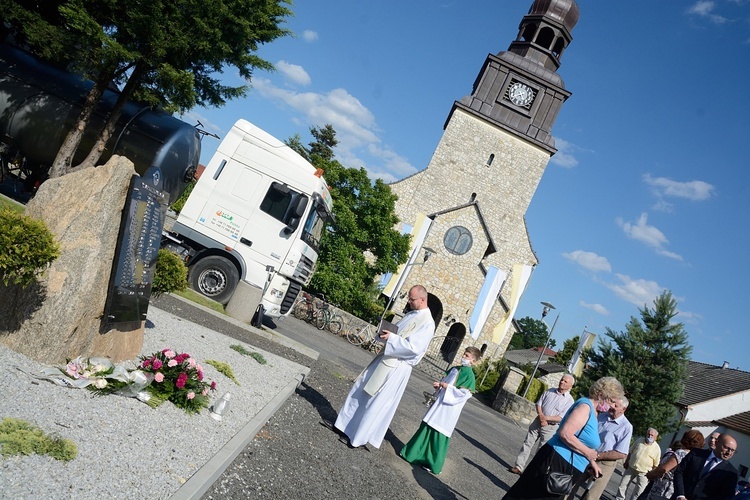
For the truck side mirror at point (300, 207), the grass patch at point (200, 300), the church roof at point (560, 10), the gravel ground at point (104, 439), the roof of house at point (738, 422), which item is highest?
the church roof at point (560, 10)

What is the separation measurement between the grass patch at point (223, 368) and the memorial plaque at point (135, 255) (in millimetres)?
1503

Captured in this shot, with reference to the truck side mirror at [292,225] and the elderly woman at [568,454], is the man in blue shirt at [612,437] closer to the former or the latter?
the elderly woman at [568,454]

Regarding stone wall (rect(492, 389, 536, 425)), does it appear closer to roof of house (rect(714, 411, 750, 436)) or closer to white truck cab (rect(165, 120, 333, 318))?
white truck cab (rect(165, 120, 333, 318))

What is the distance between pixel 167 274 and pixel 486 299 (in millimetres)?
29579

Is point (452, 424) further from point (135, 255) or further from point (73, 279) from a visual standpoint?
point (73, 279)

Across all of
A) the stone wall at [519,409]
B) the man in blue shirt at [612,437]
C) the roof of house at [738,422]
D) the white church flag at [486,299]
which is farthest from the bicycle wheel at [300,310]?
the roof of house at [738,422]

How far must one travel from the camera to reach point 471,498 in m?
7.64

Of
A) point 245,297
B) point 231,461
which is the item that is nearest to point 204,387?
point 231,461

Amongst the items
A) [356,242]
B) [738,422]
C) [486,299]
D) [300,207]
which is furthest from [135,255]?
[738,422]

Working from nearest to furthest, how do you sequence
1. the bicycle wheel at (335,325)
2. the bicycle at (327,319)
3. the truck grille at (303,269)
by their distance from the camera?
the truck grille at (303,269), the bicycle at (327,319), the bicycle wheel at (335,325)

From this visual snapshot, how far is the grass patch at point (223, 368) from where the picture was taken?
7.58 metres

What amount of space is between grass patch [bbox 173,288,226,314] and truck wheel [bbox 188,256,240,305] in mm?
300

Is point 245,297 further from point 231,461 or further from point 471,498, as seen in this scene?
point 231,461

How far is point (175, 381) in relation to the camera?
5.63 meters
